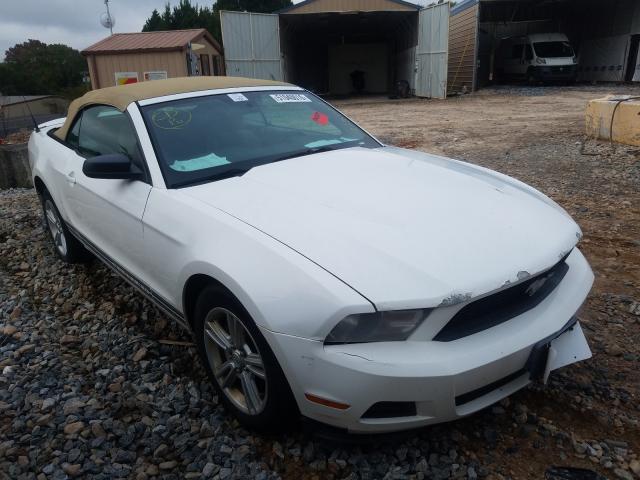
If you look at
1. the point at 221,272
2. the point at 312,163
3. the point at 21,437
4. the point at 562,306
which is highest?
the point at 312,163

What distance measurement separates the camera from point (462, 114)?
47.0 ft

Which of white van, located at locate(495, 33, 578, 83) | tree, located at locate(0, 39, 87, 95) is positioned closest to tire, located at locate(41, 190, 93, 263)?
white van, located at locate(495, 33, 578, 83)

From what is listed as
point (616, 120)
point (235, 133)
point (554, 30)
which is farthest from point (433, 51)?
point (235, 133)

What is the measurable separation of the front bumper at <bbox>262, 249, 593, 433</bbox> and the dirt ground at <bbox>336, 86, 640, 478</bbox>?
44 cm

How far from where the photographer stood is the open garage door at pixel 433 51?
1955 centimetres

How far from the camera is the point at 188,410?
2.41 metres

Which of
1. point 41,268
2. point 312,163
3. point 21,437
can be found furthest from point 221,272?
point 41,268

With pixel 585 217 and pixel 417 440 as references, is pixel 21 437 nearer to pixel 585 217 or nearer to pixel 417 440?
pixel 417 440

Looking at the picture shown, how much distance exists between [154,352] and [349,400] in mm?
1609

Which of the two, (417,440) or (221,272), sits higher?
(221,272)

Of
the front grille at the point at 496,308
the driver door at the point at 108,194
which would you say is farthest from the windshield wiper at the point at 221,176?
the front grille at the point at 496,308

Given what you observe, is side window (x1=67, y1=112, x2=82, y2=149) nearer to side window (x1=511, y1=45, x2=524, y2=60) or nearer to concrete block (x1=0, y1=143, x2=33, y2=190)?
concrete block (x1=0, y1=143, x2=33, y2=190)

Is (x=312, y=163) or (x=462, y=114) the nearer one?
(x=312, y=163)

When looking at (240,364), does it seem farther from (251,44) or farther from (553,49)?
(553,49)
